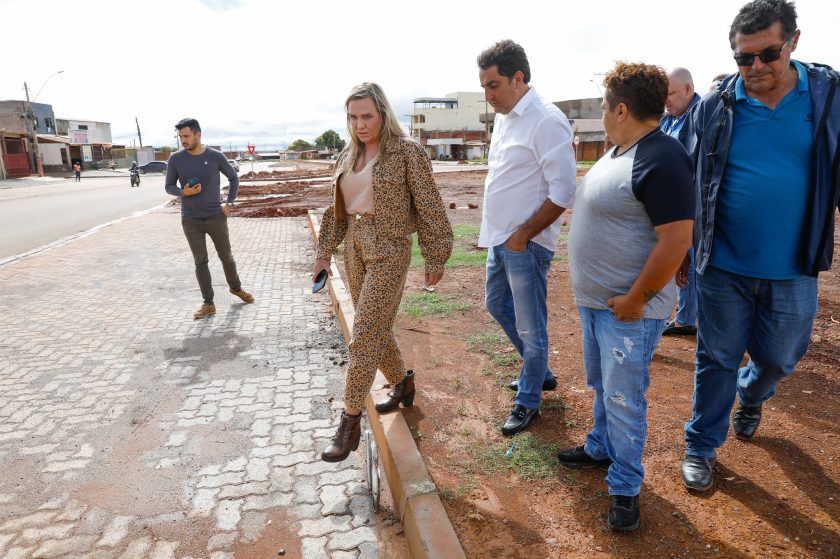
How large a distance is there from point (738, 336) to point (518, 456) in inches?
50.8

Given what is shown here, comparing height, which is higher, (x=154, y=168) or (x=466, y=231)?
(x=154, y=168)

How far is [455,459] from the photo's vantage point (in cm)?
307

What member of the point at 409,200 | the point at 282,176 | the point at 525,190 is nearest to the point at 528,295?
the point at 525,190

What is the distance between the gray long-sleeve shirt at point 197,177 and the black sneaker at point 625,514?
512cm

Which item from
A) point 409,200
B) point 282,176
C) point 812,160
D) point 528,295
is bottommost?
point 528,295

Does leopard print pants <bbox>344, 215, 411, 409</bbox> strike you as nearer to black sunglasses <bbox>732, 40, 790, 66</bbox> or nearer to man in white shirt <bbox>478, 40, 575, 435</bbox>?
man in white shirt <bbox>478, 40, 575, 435</bbox>

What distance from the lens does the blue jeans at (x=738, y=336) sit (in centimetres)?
258

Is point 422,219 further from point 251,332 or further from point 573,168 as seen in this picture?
point 251,332

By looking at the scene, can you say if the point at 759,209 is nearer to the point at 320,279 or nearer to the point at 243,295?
the point at 320,279

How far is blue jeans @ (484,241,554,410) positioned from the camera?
3.12 m

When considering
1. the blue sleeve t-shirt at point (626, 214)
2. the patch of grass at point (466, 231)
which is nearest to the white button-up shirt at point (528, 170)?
the blue sleeve t-shirt at point (626, 214)

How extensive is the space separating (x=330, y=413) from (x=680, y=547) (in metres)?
2.35

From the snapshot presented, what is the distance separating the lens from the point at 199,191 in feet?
19.6

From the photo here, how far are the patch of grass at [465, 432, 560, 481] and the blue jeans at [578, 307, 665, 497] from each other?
50 centimetres
